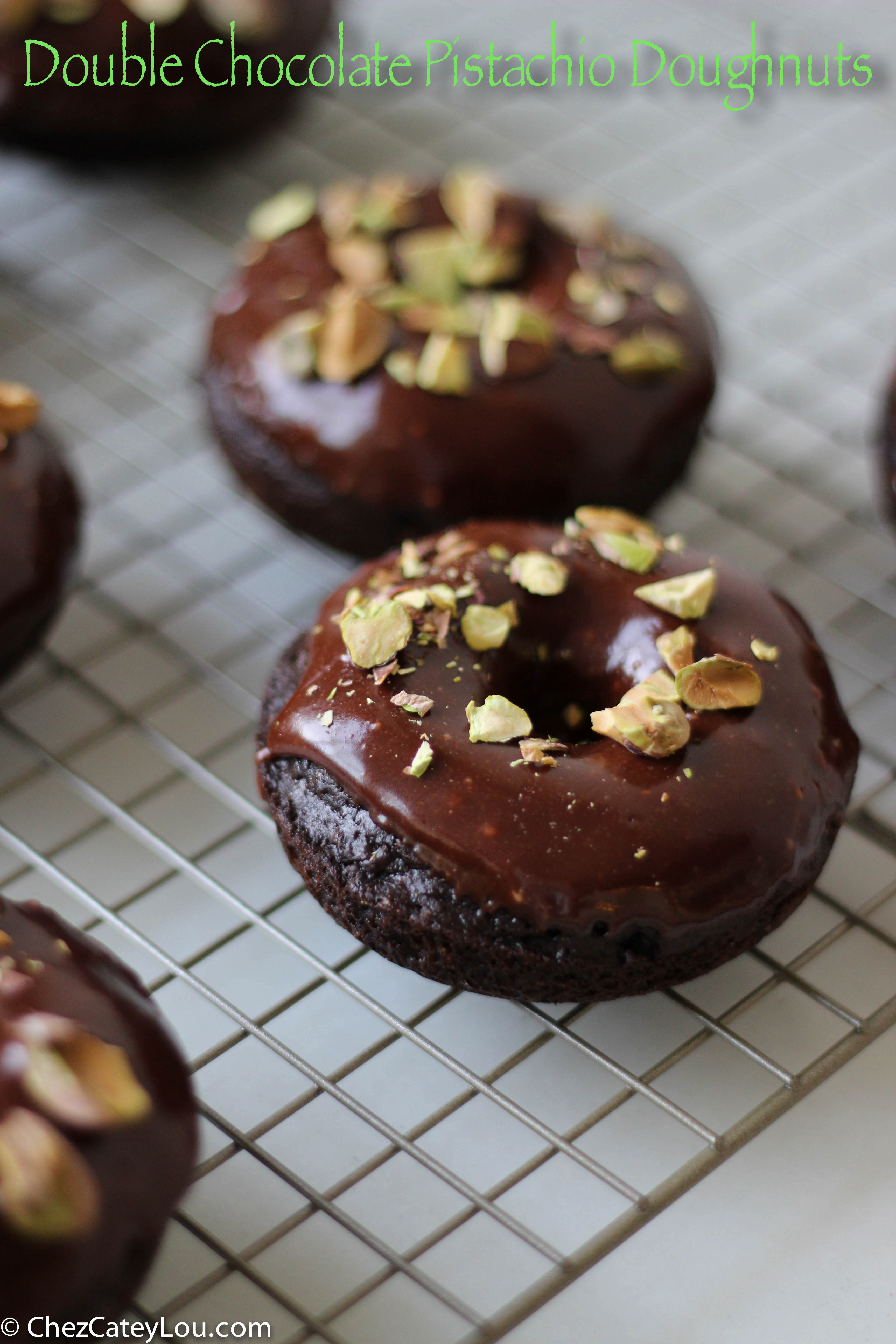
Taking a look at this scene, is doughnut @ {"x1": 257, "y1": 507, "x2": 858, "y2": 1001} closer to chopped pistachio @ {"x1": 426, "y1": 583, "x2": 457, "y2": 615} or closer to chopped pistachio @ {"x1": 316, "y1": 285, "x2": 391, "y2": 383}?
chopped pistachio @ {"x1": 426, "y1": 583, "x2": 457, "y2": 615}

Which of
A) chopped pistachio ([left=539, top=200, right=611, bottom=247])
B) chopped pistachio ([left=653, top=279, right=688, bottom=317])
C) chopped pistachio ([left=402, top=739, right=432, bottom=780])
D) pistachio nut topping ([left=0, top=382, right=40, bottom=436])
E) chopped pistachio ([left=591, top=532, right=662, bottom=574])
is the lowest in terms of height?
chopped pistachio ([left=402, top=739, right=432, bottom=780])

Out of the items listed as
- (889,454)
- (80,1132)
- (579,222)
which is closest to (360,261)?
(579,222)

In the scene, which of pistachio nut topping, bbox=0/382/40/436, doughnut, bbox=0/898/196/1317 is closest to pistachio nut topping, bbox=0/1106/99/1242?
doughnut, bbox=0/898/196/1317

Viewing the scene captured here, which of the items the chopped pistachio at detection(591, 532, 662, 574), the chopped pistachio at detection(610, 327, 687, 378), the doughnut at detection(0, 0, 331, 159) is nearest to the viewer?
the chopped pistachio at detection(591, 532, 662, 574)

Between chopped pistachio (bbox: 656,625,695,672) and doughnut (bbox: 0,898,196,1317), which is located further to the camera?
chopped pistachio (bbox: 656,625,695,672)

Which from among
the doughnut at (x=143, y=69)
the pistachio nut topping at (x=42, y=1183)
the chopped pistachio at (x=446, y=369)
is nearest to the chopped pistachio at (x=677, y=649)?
the chopped pistachio at (x=446, y=369)

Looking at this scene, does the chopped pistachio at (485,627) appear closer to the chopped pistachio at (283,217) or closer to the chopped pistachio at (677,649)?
the chopped pistachio at (677,649)

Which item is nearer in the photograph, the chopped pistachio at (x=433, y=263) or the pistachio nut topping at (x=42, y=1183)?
the pistachio nut topping at (x=42, y=1183)
